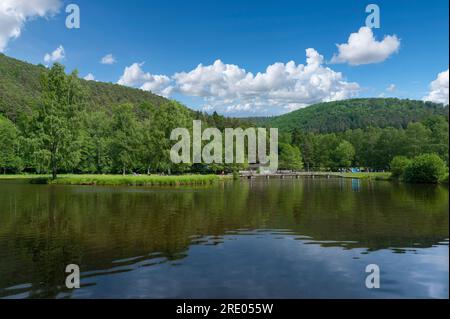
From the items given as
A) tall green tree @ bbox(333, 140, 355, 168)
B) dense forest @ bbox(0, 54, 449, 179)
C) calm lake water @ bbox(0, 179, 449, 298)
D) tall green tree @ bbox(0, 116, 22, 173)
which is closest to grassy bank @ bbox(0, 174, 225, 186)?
dense forest @ bbox(0, 54, 449, 179)

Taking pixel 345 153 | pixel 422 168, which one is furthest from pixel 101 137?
pixel 345 153

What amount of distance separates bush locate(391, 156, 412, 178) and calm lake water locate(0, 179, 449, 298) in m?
45.4

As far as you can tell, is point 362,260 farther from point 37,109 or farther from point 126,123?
point 126,123

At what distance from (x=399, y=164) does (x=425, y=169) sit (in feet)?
29.6

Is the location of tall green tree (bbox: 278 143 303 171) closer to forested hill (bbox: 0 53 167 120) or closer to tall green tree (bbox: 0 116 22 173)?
forested hill (bbox: 0 53 167 120)

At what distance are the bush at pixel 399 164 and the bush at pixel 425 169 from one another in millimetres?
1870

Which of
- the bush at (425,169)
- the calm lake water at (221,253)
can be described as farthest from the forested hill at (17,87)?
the calm lake water at (221,253)

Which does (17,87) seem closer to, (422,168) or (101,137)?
A: (101,137)

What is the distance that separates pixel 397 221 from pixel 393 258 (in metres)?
10.3

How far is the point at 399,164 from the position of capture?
73125 millimetres

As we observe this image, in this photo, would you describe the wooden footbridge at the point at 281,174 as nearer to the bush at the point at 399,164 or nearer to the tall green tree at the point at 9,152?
the bush at the point at 399,164
